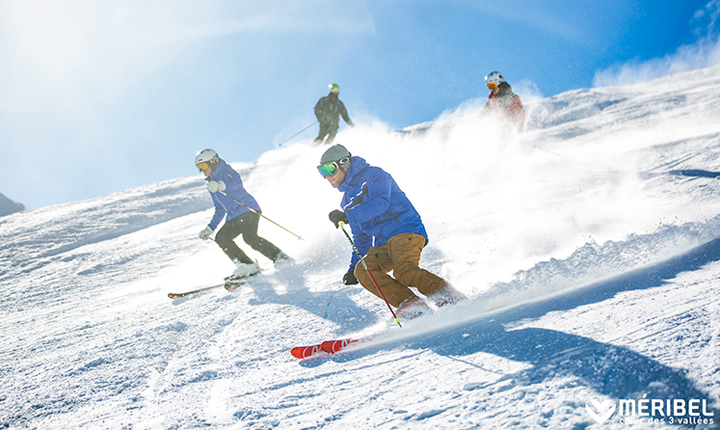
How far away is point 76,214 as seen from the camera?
40.3 ft

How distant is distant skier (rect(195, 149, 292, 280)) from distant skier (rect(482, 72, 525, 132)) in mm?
6793

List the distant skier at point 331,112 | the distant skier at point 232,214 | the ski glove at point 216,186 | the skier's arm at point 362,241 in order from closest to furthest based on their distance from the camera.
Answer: the skier's arm at point 362,241 < the ski glove at point 216,186 < the distant skier at point 232,214 < the distant skier at point 331,112

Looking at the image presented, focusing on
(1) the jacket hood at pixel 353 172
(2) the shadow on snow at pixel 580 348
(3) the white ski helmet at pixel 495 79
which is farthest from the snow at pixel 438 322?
(3) the white ski helmet at pixel 495 79

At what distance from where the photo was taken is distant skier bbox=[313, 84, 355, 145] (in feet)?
42.7

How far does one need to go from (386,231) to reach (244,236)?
3.20 meters

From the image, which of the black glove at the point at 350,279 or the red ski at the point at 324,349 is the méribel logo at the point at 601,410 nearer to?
the red ski at the point at 324,349

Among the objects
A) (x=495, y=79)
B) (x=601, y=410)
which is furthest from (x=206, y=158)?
(x=495, y=79)

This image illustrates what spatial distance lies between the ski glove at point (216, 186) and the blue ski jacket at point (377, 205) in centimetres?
280

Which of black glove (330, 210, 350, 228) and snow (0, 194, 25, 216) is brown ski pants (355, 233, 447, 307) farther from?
snow (0, 194, 25, 216)

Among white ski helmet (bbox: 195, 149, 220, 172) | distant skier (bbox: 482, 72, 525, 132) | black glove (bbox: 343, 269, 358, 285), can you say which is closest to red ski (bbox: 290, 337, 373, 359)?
black glove (bbox: 343, 269, 358, 285)

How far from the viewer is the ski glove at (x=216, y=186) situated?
5.45 m

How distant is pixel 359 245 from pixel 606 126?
12.5 m

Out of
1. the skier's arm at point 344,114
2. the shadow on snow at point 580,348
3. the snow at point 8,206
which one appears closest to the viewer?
the shadow on snow at point 580,348

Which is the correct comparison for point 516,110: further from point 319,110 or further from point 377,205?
point 377,205
